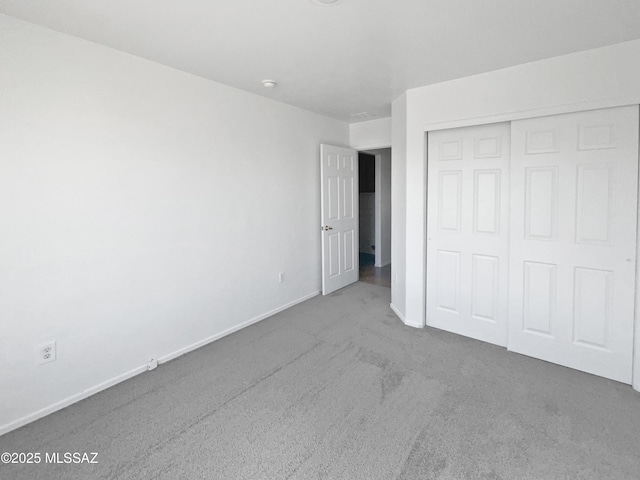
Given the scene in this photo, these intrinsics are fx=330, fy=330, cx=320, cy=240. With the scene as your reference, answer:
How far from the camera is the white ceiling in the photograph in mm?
1884

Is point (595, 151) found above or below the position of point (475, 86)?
below

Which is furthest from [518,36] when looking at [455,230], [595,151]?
[455,230]

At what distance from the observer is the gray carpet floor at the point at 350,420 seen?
171 centimetres

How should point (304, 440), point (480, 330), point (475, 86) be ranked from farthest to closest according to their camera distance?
point (480, 330) → point (475, 86) → point (304, 440)

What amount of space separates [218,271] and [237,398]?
129 cm

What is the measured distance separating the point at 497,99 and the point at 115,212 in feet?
10.6

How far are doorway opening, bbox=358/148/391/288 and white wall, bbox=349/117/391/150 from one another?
2.12 ft

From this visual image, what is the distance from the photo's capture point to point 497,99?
2.83m

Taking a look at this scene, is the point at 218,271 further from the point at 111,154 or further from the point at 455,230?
the point at 455,230

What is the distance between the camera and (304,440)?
190cm

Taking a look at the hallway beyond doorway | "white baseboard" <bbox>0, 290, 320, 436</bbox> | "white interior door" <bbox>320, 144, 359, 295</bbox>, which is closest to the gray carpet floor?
"white baseboard" <bbox>0, 290, 320, 436</bbox>

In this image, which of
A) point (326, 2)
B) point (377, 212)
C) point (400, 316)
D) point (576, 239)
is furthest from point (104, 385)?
point (377, 212)

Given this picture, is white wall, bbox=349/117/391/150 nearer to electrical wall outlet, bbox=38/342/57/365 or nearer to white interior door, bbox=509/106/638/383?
white interior door, bbox=509/106/638/383

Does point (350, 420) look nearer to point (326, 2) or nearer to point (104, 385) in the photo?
point (104, 385)
